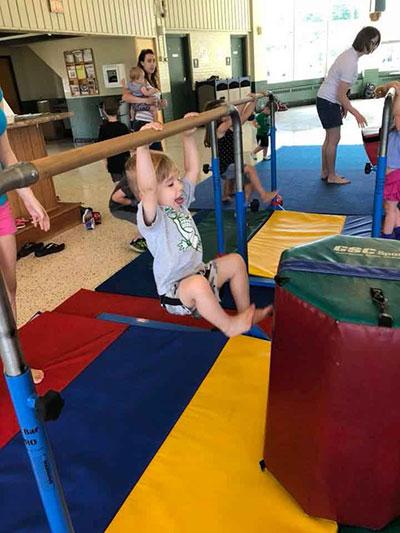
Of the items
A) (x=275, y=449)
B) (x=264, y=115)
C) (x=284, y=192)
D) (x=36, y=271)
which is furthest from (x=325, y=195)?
(x=275, y=449)

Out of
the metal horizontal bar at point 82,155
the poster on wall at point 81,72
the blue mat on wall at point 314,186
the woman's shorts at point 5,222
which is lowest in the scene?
the blue mat on wall at point 314,186

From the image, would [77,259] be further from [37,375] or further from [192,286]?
[192,286]

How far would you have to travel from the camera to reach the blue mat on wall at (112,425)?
1.46 metres

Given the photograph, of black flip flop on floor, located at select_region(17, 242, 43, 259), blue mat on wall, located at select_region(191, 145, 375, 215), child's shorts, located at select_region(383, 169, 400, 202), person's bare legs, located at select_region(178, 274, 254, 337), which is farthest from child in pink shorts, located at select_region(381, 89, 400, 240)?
black flip flop on floor, located at select_region(17, 242, 43, 259)

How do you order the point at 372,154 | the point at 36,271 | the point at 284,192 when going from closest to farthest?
the point at 36,271, the point at 372,154, the point at 284,192

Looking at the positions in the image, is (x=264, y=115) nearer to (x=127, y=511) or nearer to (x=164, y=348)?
(x=164, y=348)

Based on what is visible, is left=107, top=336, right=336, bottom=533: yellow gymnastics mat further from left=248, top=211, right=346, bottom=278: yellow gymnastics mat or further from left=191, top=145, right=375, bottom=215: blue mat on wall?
left=191, top=145, right=375, bottom=215: blue mat on wall

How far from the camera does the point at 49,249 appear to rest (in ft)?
12.7

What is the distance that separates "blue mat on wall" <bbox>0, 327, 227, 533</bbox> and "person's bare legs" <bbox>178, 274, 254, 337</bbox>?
31 centimetres

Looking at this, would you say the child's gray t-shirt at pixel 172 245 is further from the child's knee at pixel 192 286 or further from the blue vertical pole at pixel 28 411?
the blue vertical pole at pixel 28 411

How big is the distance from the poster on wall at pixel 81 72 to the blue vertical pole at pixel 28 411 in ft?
33.7

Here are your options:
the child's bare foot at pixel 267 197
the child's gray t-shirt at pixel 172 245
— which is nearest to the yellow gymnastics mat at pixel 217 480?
the child's gray t-shirt at pixel 172 245

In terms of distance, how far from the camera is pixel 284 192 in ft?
16.4

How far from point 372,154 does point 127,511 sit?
3564 mm
